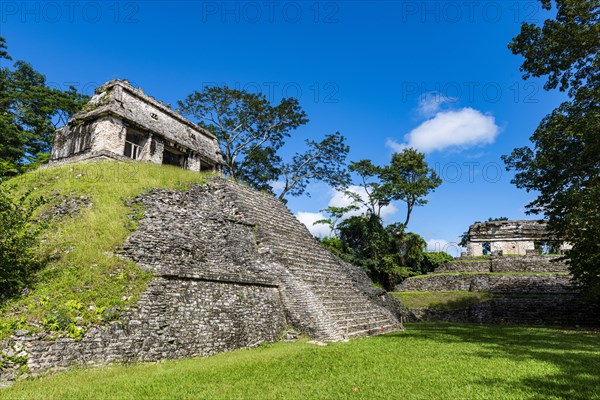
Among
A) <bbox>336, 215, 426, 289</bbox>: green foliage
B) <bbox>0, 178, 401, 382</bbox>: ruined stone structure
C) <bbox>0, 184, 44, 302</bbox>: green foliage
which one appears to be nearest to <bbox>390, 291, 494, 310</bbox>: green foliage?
<bbox>336, 215, 426, 289</bbox>: green foliage

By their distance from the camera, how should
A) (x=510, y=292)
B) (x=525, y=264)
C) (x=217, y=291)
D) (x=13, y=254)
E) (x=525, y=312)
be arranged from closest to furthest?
(x=13, y=254)
(x=217, y=291)
(x=525, y=312)
(x=510, y=292)
(x=525, y=264)

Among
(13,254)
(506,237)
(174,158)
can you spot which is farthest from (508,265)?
(13,254)

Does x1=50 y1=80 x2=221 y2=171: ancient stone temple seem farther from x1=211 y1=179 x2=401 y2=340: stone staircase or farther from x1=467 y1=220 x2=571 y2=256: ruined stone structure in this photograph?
x1=467 y1=220 x2=571 y2=256: ruined stone structure

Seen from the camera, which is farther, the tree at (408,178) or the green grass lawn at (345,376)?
the tree at (408,178)

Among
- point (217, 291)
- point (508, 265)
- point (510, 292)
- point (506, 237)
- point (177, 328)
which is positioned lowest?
point (177, 328)

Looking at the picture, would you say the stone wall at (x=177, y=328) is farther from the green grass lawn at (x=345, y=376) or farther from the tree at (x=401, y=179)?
the tree at (x=401, y=179)

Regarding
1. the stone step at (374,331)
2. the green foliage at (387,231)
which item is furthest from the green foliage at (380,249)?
the stone step at (374,331)

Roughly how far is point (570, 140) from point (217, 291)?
14521 millimetres

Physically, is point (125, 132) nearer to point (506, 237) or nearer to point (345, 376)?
point (345, 376)

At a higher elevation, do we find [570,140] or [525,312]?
[570,140]

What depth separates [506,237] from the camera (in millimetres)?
33000

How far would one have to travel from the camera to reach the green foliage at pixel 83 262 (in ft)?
23.0

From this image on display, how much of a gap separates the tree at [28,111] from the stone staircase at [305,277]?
55.1 feet

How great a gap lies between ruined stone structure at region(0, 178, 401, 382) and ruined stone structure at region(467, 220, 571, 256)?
23.6 meters
